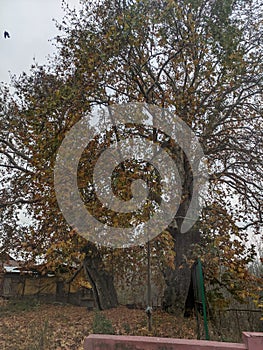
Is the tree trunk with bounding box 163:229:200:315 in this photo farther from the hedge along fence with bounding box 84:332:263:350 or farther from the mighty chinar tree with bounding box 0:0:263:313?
the hedge along fence with bounding box 84:332:263:350

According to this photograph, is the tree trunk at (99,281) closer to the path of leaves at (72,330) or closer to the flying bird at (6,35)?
the path of leaves at (72,330)

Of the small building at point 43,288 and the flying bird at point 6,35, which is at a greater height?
the flying bird at point 6,35

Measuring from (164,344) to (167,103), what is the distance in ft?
16.7

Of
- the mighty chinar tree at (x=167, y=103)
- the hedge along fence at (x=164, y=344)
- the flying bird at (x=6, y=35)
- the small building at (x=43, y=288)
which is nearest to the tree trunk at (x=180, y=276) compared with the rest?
the mighty chinar tree at (x=167, y=103)

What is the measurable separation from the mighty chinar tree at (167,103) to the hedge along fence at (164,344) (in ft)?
6.76

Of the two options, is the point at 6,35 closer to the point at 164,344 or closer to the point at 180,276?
the point at 164,344

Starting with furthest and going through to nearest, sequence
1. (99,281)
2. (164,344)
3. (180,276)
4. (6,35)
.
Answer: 1. (99,281)
2. (180,276)
3. (6,35)
4. (164,344)

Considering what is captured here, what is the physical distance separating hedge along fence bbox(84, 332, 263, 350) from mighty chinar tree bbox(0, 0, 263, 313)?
6.76ft

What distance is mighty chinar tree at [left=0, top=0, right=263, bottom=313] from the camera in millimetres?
6203

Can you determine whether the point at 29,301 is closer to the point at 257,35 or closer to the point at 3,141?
the point at 3,141

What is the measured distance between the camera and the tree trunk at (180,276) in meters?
7.31

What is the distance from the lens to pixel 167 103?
694 cm

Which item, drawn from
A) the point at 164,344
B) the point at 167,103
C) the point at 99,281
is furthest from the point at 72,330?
the point at 167,103

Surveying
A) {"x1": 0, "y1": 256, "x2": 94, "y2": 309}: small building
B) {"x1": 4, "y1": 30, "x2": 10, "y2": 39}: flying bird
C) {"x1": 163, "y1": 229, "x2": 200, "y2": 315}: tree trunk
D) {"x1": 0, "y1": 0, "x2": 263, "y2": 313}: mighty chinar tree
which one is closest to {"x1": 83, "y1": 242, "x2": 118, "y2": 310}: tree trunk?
{"x1": 0, "y1": 0, "x2": 263, "y2": 313}: mighty chinar tree
